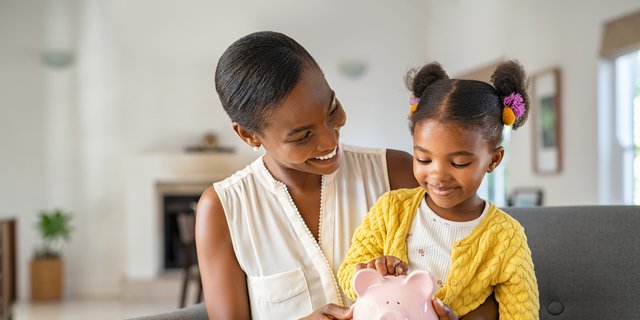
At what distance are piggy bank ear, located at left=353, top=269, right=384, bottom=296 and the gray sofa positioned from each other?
2.39 ft

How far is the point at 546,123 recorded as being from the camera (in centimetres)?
495

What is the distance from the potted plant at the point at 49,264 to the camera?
6066 millimetres

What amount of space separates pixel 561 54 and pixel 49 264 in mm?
5530

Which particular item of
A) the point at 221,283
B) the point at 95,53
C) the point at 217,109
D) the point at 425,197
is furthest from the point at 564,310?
the point at 95,53

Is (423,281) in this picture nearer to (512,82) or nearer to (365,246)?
(365,246)

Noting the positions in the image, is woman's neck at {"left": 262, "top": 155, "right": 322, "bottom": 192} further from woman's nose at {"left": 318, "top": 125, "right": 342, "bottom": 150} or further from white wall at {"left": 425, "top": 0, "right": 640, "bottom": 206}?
white wall at {"left": 425, "top": 0, "right": 640, "bottom": 206}

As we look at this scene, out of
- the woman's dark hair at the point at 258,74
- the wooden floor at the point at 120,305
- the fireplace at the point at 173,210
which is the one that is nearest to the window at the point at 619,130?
the woman's dark hair at the point at 258,74

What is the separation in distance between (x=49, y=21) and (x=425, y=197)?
6.34 m

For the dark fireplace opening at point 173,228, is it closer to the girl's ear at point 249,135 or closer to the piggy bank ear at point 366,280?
the girl's ear at point 249,135

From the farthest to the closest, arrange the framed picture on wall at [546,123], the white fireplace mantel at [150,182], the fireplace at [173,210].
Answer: the fireplace at [173,210]
the white fireplace mantel at [150,182]
the framed picture on wall at [546,123]

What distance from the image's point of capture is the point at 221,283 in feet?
4.86

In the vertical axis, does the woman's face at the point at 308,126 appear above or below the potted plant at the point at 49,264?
above

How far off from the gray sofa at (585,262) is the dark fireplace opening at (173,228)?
507cm

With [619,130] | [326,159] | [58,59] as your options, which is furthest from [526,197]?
[58,59]
